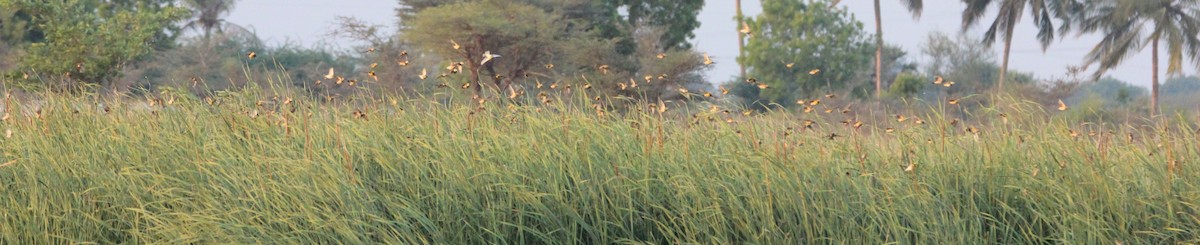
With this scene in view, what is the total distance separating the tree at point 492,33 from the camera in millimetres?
27281

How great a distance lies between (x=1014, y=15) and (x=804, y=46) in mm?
7009

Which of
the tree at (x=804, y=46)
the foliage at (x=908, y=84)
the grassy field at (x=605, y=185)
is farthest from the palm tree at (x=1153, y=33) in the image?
the grassy field at (x=605, y=185)

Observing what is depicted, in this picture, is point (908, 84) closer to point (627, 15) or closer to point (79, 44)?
point (627, 15)

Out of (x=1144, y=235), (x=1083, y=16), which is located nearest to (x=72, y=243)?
(x=1144, y=235)

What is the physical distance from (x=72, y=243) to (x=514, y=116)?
1736 millimetres

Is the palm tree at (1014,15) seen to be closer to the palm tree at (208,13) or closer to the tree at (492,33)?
the tree at (492,33)

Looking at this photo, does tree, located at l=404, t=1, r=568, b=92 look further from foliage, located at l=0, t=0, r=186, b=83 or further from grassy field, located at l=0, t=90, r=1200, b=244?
grassy field, located at l=0, t=90, r=1200, b=244

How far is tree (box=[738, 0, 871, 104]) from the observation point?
3762 centimetres

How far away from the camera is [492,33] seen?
27703mm

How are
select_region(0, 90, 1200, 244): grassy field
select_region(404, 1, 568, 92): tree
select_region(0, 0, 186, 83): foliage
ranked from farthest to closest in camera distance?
select_region(404, 1, 568, 92): tree < select_region(0, 0, 186, 83): foliage < select_region(0, 90, 1200, 244): grassy field

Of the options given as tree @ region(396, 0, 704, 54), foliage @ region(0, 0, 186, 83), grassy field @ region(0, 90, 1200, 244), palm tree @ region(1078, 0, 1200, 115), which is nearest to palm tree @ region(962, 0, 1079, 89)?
palm tree @ region(1078, 0, 1200, 115)

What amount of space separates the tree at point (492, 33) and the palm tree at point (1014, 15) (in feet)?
39.8

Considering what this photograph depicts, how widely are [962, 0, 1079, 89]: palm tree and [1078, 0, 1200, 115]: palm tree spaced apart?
5.09 feet

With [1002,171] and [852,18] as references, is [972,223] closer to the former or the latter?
[1002,171]
